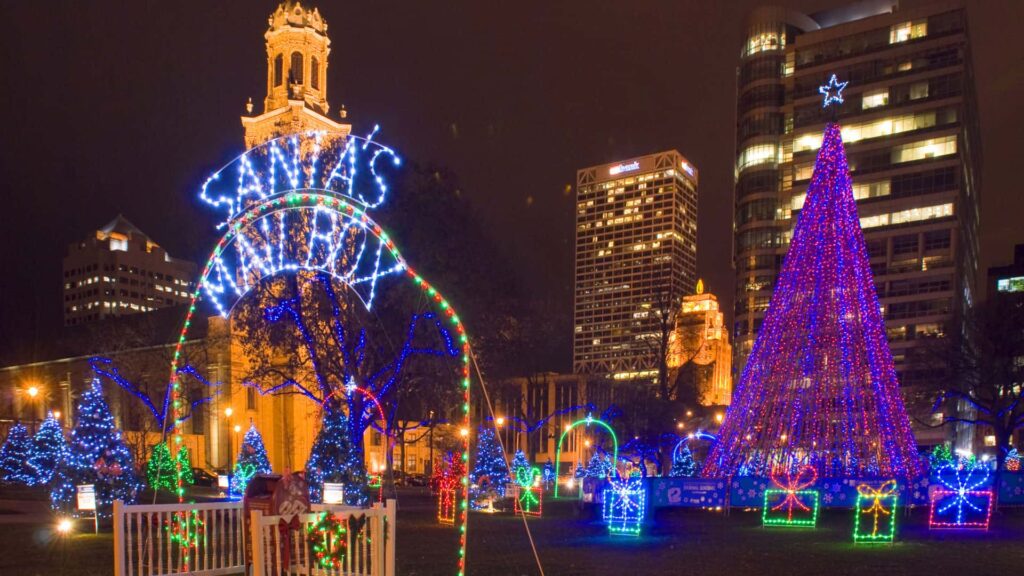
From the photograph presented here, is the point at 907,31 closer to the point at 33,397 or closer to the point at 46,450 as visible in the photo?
the point at 33,397

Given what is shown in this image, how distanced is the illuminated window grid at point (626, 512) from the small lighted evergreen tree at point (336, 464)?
9599 mm

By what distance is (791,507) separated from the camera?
2747 centimetres

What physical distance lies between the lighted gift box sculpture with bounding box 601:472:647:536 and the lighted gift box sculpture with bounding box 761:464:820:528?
478cm

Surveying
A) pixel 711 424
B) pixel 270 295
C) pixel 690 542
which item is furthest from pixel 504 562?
pixel 711 424

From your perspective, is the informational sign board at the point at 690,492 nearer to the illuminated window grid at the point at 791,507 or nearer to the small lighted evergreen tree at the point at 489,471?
the illuminated window grid at the point at 791,507

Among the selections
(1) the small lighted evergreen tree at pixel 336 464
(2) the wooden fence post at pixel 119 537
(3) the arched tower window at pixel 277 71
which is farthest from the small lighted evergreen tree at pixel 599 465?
(2) the wooden fence post at pixel 119 537

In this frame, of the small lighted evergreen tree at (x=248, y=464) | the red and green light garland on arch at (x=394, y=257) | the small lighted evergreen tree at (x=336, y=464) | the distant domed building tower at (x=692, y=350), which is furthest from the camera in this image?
the distant domed building tower at (x=692, y=350)

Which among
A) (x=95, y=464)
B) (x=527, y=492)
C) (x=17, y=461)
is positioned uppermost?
(x=95, y=464)

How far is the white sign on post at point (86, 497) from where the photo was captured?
78.9 ft

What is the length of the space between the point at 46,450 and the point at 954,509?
42.5 metres

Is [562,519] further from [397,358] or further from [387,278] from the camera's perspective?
[387,278]

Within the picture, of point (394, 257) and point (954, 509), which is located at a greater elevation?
point (394, 257)

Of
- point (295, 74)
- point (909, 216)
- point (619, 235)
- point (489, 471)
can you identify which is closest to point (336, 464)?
point (489, 471)

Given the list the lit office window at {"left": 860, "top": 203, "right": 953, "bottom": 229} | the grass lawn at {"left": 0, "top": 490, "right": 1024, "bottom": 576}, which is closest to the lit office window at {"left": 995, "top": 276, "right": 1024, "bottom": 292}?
the lit office window at {"left": 860, "top": 203, "right": 953, "bottom": 229}
